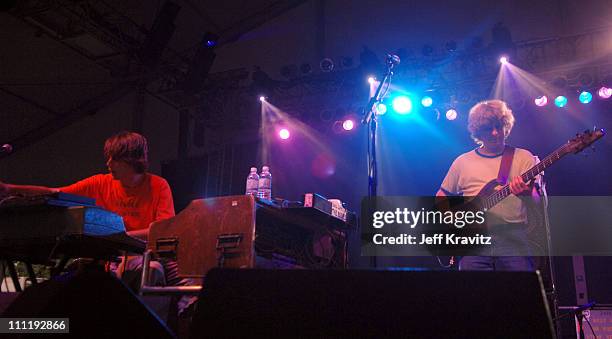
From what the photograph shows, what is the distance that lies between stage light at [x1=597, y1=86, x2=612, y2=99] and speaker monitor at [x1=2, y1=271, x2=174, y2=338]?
261 inches

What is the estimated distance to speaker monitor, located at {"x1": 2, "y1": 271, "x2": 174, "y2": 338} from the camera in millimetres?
1097

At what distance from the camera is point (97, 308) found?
1125 mm

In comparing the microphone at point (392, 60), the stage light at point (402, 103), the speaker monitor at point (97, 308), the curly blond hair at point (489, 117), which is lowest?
the speaker monitor at point (97, 308)

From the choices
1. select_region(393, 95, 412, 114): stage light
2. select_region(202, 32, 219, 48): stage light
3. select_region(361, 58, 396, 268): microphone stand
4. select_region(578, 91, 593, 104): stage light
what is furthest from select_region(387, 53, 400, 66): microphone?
select_region(202, 32, 219, 48): stage light

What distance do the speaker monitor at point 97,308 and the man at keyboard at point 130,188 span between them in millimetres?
1927

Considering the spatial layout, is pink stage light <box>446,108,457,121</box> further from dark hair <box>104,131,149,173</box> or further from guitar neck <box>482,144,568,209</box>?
dark hair <box>104,131,149,173</box>

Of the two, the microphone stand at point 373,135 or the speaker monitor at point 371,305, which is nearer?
the speaker monitor at point 371,305

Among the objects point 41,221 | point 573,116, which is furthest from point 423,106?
point 41,221

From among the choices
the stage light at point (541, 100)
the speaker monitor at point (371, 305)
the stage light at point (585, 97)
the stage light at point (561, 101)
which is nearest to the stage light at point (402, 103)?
the stage light at point (541, 100)

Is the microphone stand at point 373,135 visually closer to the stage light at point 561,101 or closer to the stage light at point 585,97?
the stage light at point 561,101

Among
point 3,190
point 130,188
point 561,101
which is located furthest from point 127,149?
point 561,101

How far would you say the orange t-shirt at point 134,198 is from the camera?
314cm

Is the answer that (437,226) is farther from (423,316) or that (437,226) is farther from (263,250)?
(423,316)

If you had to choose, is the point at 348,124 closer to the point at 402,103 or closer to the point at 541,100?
the point at 402,103
